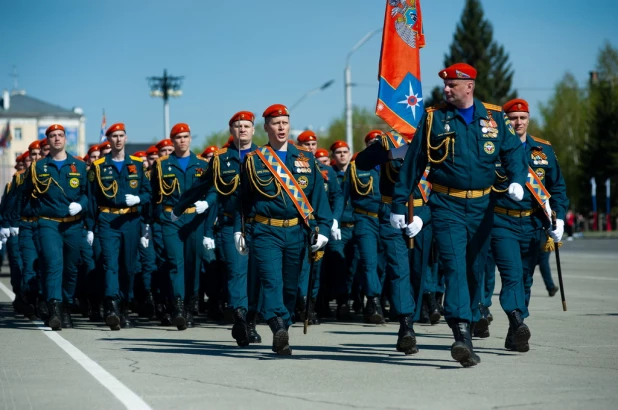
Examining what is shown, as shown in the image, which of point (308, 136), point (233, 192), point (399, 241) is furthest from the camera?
point (308, 136)

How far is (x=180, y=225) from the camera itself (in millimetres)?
13328

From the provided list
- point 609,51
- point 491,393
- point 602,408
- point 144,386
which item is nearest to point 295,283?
point 144,386

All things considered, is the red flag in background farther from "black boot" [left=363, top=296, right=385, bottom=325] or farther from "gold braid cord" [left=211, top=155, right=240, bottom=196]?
"black boot" [left=363, top=296, right=385, bottom=325]

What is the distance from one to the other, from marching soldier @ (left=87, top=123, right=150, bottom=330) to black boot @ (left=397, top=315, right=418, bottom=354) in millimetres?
4513

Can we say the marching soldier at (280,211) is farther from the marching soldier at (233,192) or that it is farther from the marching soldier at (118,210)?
the marching soldier at (118,210)

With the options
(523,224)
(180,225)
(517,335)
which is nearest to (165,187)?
(180,225)

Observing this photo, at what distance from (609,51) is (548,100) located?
13.3 m

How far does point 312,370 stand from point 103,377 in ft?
4.97

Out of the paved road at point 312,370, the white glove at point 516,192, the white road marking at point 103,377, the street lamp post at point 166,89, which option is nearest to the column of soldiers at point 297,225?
the white glove at point 516,192

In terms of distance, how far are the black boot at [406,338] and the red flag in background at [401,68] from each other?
228cm

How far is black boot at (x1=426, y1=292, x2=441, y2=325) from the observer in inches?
501

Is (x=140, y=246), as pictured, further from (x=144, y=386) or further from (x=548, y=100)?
(x=548, y=100)

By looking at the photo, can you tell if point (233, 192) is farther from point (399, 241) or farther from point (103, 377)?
point (103, 377)

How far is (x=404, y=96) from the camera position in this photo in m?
11.7
